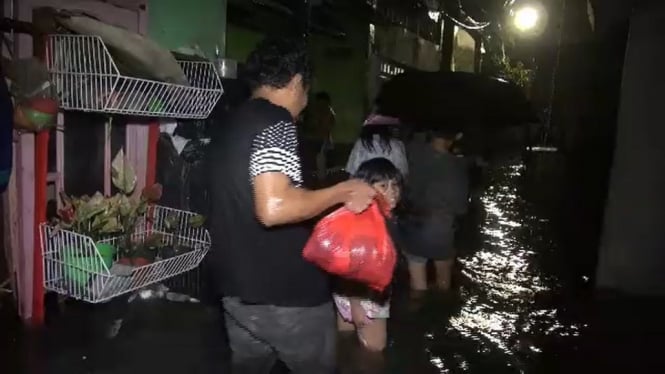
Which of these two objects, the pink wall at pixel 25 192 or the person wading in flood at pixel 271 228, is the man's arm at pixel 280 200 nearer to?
the person wading in flood at pixel 271 228

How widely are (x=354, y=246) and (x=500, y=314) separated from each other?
355 cm

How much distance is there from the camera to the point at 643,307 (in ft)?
20.2

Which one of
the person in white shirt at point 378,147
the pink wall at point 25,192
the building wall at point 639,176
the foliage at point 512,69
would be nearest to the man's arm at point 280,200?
the pink wall at point 25,192

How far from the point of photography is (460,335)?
5.31 meters

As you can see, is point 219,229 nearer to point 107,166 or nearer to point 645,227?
point 107,166

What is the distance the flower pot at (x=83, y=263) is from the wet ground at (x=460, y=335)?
2.02ft

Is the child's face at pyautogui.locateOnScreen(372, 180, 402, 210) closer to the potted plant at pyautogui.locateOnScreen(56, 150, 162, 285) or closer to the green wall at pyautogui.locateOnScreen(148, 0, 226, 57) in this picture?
the potted plant at pyautogui.locateOnScreen(56, 150, 162, 285)

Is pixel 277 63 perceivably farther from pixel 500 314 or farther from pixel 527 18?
pixel 527 18

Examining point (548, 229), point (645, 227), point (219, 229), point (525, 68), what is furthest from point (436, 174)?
point (525, 68)

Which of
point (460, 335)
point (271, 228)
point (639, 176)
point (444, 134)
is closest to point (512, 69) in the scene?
point (639, 176)

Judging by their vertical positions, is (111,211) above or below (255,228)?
below

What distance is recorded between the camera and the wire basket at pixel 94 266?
3.88m

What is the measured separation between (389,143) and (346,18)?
7.17 m

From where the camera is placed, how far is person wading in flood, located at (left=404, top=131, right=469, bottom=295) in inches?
240
